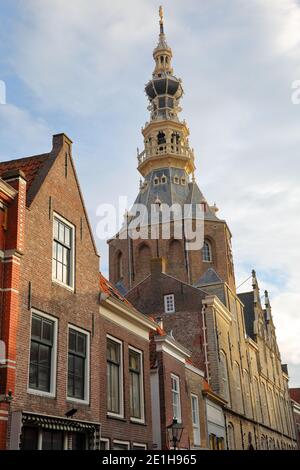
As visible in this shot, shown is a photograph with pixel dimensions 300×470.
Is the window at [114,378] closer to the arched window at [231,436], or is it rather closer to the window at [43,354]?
the window at [43,354]

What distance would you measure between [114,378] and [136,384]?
1648 mm

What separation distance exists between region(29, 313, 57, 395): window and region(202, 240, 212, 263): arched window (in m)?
36.0

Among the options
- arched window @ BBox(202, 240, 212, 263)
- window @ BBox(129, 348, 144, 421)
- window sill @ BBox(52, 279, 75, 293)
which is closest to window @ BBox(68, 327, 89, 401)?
window sill @ BBox(52, 279, 75, 293)

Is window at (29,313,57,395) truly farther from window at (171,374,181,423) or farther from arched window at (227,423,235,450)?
arched window at (227,423,235,450)

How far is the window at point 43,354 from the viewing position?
12266 mm

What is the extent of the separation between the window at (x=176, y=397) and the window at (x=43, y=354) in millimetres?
8811

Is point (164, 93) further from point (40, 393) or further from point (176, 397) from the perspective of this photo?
point (40, 393)

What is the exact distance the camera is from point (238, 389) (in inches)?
1469

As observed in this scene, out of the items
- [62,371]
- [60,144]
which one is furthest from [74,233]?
[62,371]

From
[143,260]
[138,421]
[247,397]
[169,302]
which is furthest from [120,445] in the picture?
[143,260]

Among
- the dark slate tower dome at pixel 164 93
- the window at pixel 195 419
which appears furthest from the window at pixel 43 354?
the dark slate tower dome at pixel 164 93

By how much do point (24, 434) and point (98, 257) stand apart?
595 cm

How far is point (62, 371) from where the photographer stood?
13.1m
